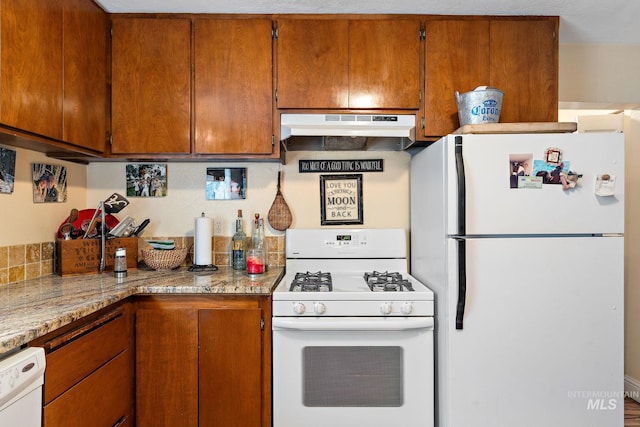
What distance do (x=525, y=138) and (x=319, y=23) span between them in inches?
46.7

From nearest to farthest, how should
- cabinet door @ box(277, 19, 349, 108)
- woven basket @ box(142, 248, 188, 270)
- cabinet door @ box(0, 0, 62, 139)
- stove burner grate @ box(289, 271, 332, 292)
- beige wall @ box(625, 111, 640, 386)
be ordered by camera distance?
cabinet door @ box(0, 0, 62, 139)
stove burner grate @ box(289, 271, 332, 292)
cabinet door @ box(277, 19, 349, 108)
woven basket @ box(142, 248, 188, 270)
beige wall @ box(625, 111, 640, 386)

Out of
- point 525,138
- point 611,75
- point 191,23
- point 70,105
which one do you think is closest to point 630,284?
point 611,75

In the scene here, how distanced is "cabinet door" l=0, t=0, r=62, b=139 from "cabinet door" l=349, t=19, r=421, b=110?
1346 mm

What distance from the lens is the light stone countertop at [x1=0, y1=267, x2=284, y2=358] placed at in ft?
3.90

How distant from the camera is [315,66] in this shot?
209cm

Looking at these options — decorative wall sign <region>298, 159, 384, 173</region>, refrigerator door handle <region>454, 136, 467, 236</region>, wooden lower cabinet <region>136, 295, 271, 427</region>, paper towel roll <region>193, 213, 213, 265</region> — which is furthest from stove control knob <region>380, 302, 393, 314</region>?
paper towel roll <region>193, 213, 213, 265</region>

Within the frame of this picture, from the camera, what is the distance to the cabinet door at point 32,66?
4.58 ft

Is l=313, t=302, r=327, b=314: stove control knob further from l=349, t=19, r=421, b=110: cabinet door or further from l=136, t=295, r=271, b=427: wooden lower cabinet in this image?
l=349, t=19, r=421, b=110: cabinet door

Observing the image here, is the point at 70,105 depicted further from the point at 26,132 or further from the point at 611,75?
the point at 611,75

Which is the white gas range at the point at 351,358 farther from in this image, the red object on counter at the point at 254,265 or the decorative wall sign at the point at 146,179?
the decorative wall sign at the point at 146,179

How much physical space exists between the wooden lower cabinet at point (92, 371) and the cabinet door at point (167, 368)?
5cm

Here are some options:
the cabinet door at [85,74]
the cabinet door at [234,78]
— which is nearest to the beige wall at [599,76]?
the cabinet door at [234,78]

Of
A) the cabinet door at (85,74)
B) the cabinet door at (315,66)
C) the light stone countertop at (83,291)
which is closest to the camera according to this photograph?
the light stone countertop at (83,291)

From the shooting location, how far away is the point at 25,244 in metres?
1.91
